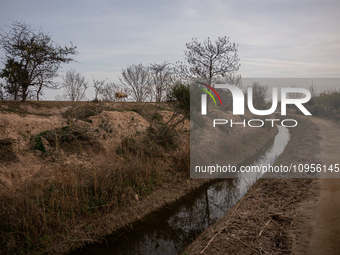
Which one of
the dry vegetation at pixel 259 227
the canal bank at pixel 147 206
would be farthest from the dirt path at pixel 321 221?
the canal bank at pixel 147 206

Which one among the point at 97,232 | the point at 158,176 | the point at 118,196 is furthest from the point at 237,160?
the point at 97,232

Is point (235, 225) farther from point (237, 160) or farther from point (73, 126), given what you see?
point (237, 160)

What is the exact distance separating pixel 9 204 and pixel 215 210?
5828 mm

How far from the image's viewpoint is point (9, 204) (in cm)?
596

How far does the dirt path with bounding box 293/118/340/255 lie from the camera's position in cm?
476

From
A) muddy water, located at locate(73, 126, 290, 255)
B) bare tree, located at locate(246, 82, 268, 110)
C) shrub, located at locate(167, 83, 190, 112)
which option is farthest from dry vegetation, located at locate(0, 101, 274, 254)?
bare tree, located at locate(246, 82, 268, 110)

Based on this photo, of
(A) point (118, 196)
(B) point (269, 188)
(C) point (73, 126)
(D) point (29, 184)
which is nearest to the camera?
(D) point (29, 184)

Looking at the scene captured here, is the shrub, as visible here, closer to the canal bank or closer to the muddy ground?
the canal bank

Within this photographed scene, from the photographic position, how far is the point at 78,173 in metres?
7.75

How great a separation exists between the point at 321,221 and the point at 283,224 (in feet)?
2.70

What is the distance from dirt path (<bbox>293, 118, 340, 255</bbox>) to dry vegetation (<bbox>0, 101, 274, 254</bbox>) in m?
4.21

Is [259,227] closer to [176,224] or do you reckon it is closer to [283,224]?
[283,224]

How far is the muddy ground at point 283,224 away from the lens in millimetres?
4926

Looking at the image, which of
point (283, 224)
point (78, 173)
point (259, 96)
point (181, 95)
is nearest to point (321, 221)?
point (283, 224)
